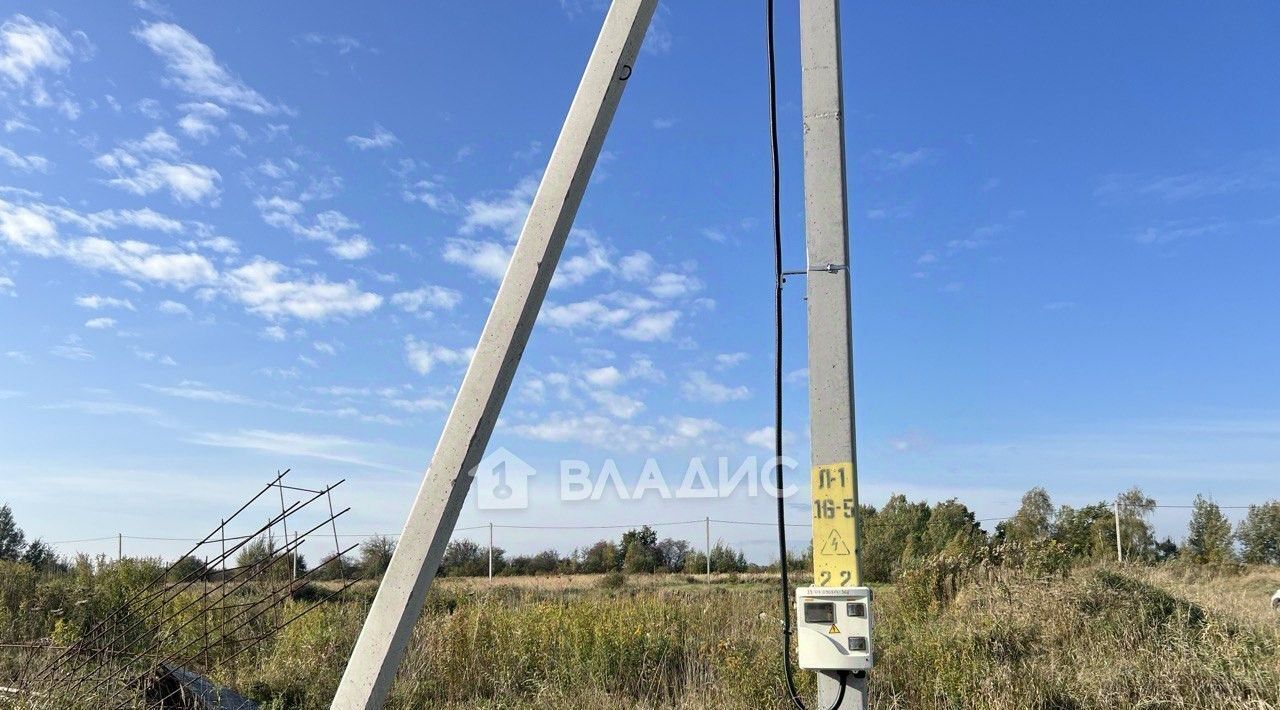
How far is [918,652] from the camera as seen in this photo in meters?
7.61

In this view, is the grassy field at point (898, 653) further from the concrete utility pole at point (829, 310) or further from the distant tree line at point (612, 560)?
the distant tree line at point (612, 560)

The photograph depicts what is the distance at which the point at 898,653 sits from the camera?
25.5 feet

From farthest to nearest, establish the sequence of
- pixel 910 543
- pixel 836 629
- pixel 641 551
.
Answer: pixel 641 551, pixel 910 543, pixel 836 629

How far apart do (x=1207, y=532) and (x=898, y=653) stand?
56.5 ft

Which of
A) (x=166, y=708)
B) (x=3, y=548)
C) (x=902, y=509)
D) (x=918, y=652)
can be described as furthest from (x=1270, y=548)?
(x=3, y=548)

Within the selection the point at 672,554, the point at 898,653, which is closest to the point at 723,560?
the point at 672,554

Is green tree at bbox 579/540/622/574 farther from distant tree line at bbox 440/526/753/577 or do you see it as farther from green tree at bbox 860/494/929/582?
green tree at bbox 860/494/929/582

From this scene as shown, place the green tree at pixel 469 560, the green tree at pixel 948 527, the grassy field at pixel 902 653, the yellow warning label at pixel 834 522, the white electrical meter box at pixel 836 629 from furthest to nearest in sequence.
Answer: the green tree at pixel 469 560, the green tree at pixel 948 527, the grassy field at pixel 902 653, the yellow warning label at pixel 834 522, the white electrical meter box at pixel 836 629

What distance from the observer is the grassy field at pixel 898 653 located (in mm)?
6590

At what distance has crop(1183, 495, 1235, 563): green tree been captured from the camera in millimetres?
20406

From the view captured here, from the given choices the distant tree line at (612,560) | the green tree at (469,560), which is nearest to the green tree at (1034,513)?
the distant tree line at (612,560)

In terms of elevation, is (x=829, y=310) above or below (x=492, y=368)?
above

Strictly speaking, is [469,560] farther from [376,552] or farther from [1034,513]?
[1034,513]

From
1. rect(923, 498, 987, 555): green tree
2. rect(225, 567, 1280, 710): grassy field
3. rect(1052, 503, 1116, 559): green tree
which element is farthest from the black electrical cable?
rect(1052, 503, 1116, 559): green tree
